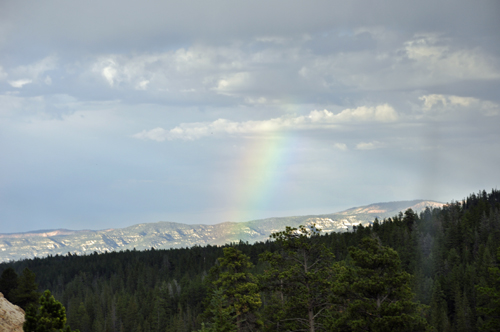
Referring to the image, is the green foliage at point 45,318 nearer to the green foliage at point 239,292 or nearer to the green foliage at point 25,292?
the green foliage at point 239,292

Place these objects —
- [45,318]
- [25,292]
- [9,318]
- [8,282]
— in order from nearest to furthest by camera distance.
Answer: [45,318] → [9,318] → [25,292] → [8,282]

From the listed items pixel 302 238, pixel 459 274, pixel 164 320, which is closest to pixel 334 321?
pixel 302 238

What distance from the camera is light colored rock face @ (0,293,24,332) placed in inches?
2144

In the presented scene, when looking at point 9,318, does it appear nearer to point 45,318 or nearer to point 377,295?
point 45,318

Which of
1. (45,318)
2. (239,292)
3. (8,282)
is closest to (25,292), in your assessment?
(8,282)

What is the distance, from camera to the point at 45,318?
111ft

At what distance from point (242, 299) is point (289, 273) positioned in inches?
541

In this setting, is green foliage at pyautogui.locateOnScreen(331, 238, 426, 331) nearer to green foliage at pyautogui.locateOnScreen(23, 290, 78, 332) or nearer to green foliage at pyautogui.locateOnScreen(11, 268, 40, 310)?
green foliage at pyautogui.locateOnScreen(23, 290, 78, 332)

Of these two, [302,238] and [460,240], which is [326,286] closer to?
Result: [302,238]

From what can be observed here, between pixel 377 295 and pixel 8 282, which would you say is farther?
pixel 8 282

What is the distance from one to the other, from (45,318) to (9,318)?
28.1 m

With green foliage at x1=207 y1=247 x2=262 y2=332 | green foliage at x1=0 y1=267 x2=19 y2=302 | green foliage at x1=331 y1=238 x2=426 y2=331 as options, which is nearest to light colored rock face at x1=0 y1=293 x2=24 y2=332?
green foliage at x1=207 y1=247 x2=262 y2=332

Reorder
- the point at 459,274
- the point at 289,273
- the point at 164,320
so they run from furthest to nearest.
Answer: the point at 164,320
the point at 459,274
the point at 289,273

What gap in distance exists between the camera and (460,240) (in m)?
168
